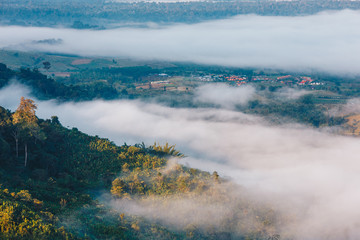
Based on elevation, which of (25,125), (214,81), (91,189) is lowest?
(214,81)

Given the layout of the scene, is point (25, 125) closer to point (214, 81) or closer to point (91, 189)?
point (91, 189)

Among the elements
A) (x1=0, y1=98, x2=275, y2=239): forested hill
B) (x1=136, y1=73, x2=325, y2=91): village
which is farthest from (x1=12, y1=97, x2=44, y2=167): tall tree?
(x1=136, y1=73, x2=325, y2=91): village

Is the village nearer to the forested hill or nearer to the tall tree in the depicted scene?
the forested hill

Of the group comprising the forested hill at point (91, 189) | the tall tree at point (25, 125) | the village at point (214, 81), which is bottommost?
the village at point (214, 81)

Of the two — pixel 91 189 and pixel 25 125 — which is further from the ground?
pixel 25 125

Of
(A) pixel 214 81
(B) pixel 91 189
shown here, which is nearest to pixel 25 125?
(B) pixel 91 189

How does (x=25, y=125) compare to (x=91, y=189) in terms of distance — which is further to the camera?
(x=25, y=125)

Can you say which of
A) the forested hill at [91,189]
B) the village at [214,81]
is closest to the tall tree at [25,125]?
the forested hill at [91,189]

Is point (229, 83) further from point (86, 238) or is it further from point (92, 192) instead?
point (86, 238)

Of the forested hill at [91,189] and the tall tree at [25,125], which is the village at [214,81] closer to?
the forested hill at [91,189]
